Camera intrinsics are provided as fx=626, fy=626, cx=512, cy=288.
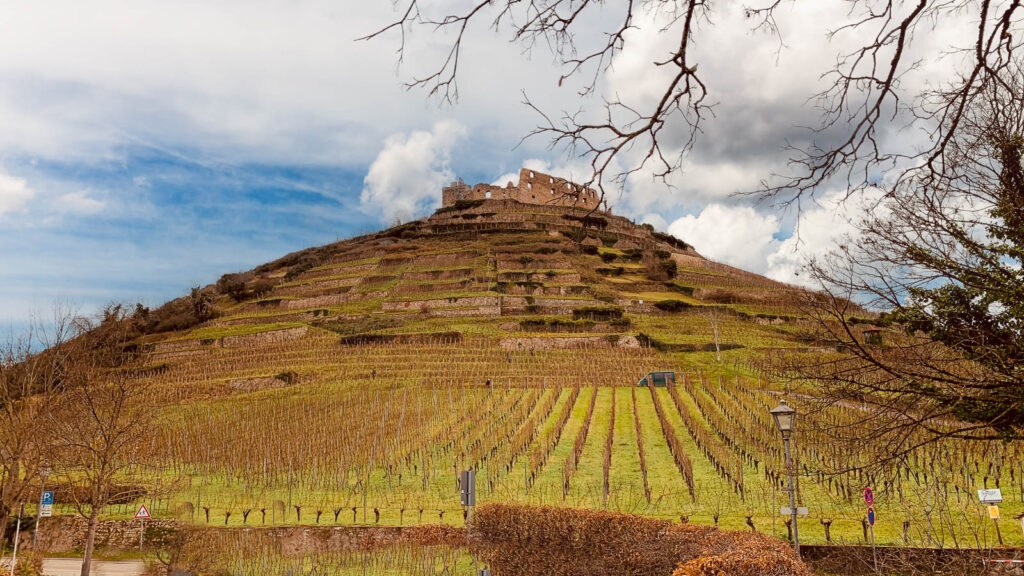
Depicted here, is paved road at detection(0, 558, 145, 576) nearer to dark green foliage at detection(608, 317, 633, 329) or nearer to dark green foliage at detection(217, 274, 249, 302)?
dark green foliage at detection(608, 317, 633, 329)

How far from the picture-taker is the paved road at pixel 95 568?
1566cm

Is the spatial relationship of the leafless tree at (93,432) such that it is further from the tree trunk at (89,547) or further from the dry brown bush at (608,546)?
the dry brown bush at (608,546)

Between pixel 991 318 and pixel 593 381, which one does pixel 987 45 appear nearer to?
pixel 991 318

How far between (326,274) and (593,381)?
4386 cm

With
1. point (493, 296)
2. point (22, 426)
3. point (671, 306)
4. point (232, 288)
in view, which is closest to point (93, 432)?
point (22, 426)

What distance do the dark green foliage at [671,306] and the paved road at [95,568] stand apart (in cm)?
4740

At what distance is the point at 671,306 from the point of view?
57.6 m

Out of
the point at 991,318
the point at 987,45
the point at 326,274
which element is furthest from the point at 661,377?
the point at 326,274

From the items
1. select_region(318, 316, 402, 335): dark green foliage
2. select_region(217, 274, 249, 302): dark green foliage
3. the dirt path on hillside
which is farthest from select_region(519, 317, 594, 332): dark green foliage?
the dirt path on hillside

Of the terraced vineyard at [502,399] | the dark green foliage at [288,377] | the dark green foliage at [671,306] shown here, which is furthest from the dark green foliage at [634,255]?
the dark green foliage at [288,377]

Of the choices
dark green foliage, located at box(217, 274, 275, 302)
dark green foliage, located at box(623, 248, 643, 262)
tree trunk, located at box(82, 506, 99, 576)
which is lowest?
tree trunk, located at box(82, 506, 99, 576)

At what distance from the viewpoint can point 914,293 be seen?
223 inches

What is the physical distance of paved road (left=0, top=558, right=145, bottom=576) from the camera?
15.7m

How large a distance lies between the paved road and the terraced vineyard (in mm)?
1781
